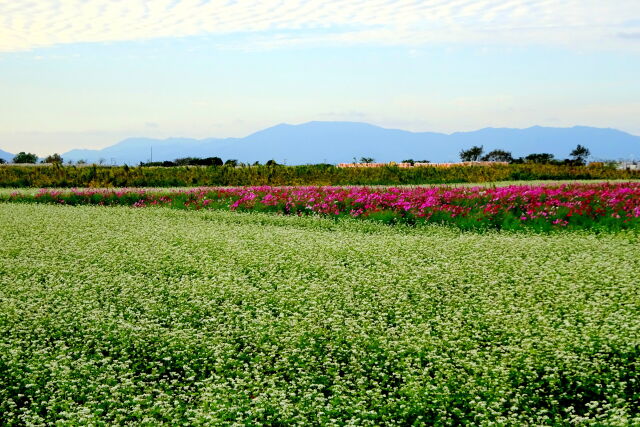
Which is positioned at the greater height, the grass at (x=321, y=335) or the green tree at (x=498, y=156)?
the green tree at (x=498, y=156)

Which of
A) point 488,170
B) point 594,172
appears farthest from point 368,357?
point 594,172

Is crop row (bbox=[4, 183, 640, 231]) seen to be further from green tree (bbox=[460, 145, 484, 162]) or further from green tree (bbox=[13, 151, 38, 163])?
green tree (bbox=[13, 151, 38, 163])

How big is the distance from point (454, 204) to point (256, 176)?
17273 mm

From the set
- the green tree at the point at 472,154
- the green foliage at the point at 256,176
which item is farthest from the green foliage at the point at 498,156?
the green foliage at the point at 256,176

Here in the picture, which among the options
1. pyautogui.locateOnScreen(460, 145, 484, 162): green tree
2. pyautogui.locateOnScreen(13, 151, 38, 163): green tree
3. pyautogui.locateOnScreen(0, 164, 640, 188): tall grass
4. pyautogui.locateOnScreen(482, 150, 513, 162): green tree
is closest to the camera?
pyautogui.locateOnScreen(0, 164, 640, 188): tall grass

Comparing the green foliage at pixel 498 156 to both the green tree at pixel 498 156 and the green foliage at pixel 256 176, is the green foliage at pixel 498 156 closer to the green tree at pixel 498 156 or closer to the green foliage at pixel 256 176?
the green tree at pixel 498 156

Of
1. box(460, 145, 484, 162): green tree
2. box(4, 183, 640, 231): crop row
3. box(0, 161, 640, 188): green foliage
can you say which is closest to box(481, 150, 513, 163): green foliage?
box(460, 145, 484, 162): green tree

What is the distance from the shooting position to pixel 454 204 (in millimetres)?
21047

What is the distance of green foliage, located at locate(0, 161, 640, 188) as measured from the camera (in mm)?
35750

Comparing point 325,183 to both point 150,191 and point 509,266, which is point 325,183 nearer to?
point 150,191

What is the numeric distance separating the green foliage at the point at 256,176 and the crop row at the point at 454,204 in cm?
937

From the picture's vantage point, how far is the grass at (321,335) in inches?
252

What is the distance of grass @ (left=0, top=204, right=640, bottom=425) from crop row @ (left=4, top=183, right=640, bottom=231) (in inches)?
185

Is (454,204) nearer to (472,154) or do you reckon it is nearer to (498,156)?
(498,156)
